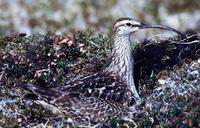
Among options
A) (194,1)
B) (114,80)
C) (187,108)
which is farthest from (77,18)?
(187,108)

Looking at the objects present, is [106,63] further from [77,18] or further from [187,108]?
[77,18]

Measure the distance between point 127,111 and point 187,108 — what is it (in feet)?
3.04

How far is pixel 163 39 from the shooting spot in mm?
14742

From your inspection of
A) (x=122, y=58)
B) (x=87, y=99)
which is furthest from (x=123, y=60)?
(x=87, y=99)

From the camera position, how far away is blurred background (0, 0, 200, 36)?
19.9m

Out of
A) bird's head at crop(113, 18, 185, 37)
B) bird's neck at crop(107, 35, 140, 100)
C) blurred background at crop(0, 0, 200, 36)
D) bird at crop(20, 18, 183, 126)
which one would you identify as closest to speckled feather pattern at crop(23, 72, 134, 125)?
bird at crop(20, 18, 183, 126)

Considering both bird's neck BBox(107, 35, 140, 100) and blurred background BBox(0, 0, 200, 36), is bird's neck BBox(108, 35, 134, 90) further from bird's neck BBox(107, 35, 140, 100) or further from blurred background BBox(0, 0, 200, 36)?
blurred background BBox(0, 0, 200, 36)

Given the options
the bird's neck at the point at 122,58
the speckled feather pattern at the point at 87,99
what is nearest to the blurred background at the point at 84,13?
the bird's neck at the point at 122,58

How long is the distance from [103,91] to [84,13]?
7752 mm

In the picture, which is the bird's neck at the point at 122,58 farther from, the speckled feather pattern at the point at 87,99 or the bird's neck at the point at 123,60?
the speckled feather pattern at the point at 87,99

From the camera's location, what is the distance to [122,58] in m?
13.7

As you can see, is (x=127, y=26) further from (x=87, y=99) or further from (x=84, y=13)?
(x=84, y=13)

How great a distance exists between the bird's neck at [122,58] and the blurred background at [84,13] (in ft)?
17.8

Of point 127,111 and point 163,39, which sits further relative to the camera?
point 163,39
